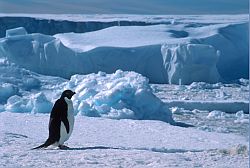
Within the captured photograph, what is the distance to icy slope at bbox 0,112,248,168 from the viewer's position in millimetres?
4070

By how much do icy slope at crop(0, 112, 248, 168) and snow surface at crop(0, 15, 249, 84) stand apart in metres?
7.27

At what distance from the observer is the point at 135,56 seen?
15.7 m

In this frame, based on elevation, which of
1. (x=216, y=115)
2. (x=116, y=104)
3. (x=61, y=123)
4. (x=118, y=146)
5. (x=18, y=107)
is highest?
(x=61, y=123)

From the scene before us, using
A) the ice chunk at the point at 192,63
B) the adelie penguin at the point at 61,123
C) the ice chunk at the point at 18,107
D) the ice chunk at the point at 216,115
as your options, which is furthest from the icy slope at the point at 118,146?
the ice chunk at the point at 192,63

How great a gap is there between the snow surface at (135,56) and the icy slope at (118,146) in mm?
7272

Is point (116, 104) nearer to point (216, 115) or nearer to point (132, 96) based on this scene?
point (132, 96)

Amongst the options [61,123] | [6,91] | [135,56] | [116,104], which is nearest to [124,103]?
[116,104]

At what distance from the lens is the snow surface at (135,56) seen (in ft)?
49.5

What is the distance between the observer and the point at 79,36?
17.4 metres

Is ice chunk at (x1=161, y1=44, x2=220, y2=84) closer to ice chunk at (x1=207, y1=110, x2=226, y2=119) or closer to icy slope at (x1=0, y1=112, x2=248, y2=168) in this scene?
ice chunk at (x1=207, y1=110, x2=226, y2=119)

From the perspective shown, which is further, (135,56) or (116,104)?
(135,56)

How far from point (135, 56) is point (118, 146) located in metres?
10.3

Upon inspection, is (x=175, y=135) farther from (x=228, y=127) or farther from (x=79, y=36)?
(x=79, y=36)

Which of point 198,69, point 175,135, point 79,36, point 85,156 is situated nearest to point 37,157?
point 85,156
